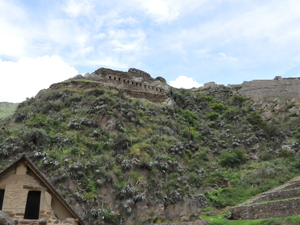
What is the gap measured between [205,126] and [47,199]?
87.8 ft

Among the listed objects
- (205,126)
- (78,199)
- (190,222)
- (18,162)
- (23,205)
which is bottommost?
(190,222)

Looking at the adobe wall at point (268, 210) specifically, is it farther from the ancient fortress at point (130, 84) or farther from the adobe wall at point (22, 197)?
the ancient fortress at point (130, 84)

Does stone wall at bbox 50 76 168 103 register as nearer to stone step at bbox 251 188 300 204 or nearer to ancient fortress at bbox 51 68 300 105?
ancient fortress at bbox 51 68 300 105

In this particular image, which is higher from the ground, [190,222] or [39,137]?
[39,137]

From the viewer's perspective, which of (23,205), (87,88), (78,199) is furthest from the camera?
(87,88)

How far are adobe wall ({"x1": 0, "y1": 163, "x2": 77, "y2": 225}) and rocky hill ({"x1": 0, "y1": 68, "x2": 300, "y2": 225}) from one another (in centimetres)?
764

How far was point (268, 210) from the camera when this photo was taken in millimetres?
15531

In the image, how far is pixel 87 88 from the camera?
30766 mm

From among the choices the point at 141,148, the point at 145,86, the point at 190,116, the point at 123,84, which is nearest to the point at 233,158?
the point at 190,116

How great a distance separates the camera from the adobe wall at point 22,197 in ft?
27.3

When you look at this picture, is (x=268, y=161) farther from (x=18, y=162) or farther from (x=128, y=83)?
(x=18, y=162)

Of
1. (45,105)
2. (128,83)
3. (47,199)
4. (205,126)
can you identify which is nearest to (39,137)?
(45,105)

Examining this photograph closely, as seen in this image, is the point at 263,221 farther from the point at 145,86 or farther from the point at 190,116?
the point at 145,86

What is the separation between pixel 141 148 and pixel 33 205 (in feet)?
44.4
